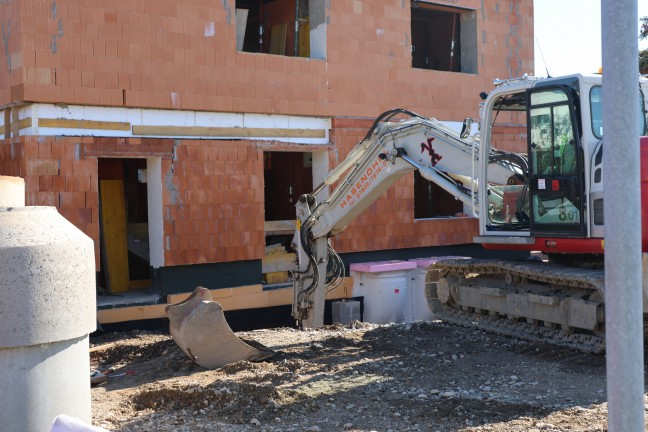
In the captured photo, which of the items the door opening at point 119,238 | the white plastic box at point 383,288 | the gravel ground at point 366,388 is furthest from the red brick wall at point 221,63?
the gravel ground at point 366,388

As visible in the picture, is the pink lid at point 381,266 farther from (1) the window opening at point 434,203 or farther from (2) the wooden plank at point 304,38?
(2) the wooden plank at point 304,38

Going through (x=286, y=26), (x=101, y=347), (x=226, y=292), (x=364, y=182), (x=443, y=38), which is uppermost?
(x=443, y=38)

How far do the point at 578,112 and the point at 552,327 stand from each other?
2519 millimetres

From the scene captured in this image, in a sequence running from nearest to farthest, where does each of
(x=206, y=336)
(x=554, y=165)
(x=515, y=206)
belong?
1. (x=206, y=336)
2. (x=554, y=165)
3. (x=515, y=206)

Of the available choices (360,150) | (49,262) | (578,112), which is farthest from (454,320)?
(49,262)

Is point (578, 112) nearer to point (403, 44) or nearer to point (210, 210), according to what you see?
point (210, 210)

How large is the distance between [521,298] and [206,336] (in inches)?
150

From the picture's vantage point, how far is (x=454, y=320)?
36.6 feet

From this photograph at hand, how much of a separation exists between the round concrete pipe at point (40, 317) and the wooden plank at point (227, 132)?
7.96 metres

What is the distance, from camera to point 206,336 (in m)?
9.12

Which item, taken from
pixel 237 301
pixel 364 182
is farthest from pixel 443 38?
pixel 364 182

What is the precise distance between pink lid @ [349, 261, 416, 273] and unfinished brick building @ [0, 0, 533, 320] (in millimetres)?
409

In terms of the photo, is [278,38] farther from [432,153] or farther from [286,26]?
[432,153]

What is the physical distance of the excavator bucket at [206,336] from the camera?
9.09m
